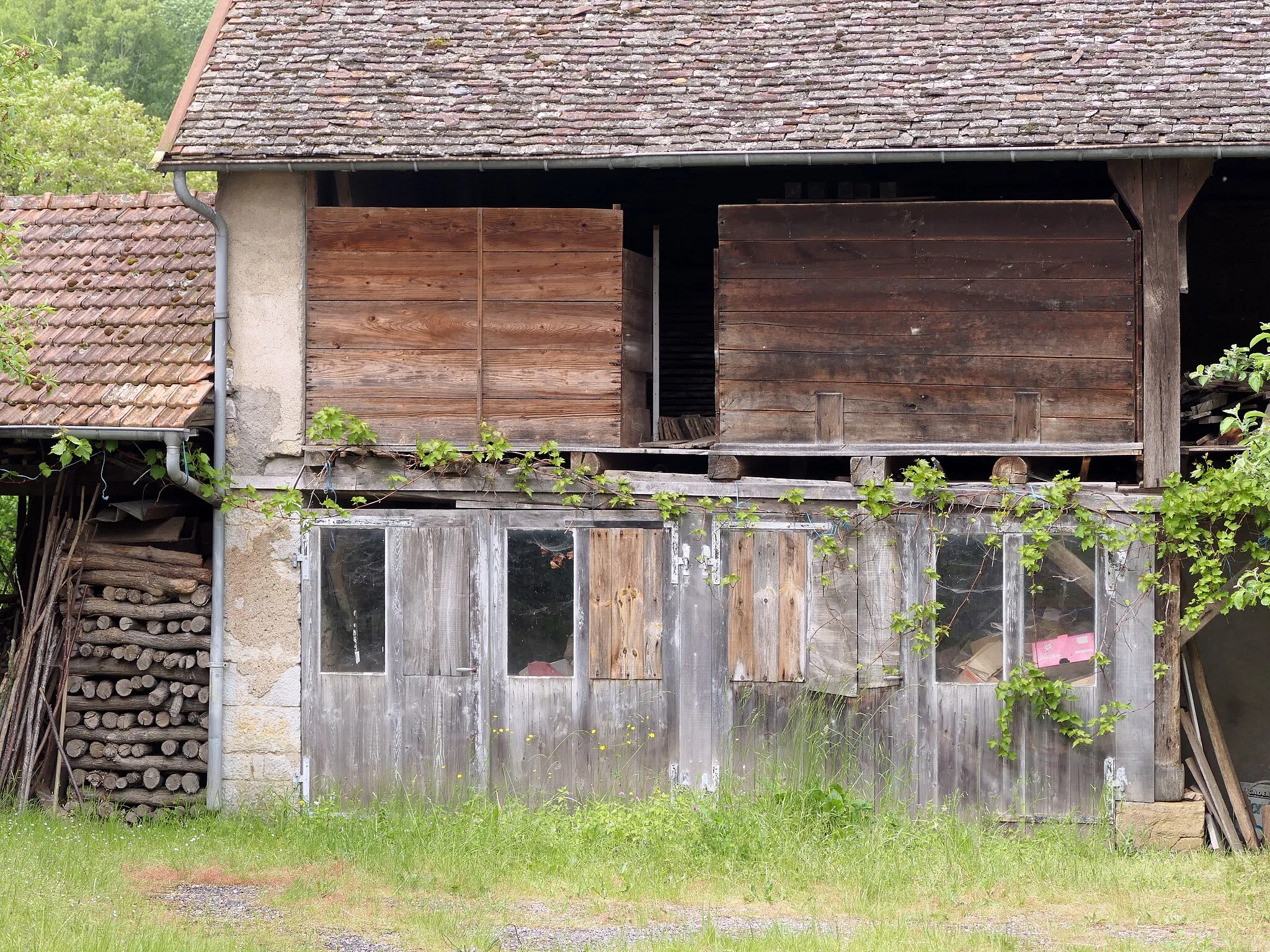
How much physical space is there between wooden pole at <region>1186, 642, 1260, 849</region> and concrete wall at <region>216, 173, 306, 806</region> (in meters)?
6.78

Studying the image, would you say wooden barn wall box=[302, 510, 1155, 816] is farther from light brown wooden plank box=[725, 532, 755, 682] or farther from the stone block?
the stone block

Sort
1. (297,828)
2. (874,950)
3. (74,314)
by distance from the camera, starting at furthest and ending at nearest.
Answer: (74,314) < (297,828) < (874,950)

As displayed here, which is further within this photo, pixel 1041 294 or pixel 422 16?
pixel 422 16

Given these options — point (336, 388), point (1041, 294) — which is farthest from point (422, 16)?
point (1041, 294)

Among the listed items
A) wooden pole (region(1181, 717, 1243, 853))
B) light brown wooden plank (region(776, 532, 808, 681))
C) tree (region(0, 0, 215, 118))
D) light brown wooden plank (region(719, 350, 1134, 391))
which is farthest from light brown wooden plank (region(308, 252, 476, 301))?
tree (region(0, 0, 215, 118))

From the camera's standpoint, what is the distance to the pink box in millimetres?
9578

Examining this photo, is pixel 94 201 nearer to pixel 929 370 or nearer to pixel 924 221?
pixel 924 221

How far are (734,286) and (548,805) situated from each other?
4057 millimetres

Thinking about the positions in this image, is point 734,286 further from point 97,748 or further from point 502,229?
point 97,748

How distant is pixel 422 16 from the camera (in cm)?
1085

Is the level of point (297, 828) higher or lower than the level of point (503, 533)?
lower

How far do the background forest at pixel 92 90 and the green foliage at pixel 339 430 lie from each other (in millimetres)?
2633

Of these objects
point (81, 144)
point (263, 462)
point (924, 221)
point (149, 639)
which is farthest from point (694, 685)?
point (81, 144)

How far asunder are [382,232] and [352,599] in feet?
9.08
